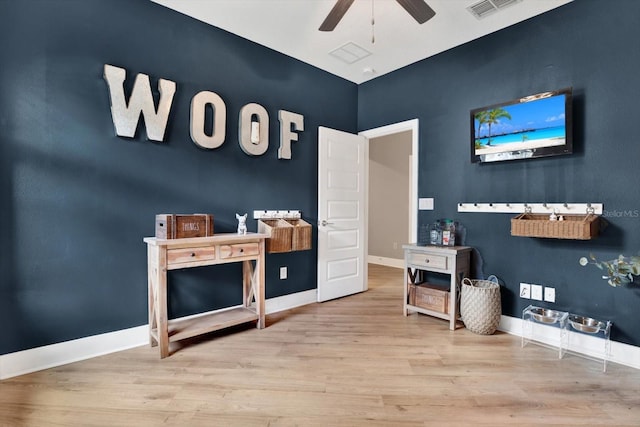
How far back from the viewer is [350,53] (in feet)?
11.5

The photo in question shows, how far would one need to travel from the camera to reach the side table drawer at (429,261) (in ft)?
9.93

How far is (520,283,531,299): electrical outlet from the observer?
2.80 meters

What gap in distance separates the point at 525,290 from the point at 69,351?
379 centimetres

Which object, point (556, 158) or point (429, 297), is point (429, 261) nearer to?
point (429, 297)

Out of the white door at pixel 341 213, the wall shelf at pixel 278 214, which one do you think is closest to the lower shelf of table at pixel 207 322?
the wall shelf at pixel 278 214

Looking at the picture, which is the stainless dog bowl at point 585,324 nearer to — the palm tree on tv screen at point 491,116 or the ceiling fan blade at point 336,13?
the palm tree on tv screen at point 491,116

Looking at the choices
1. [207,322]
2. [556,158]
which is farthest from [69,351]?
[556,158]

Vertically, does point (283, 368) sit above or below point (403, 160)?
below

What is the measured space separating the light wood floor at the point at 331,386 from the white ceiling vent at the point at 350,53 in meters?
2.97

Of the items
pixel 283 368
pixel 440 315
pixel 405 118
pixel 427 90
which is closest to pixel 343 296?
pixel 440 315

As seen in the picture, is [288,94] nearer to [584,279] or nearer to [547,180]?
[547,180]

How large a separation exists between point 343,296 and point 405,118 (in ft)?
7.86

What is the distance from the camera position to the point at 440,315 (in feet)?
10.1

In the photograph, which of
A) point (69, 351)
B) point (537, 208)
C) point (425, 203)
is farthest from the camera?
point (425, 203)
